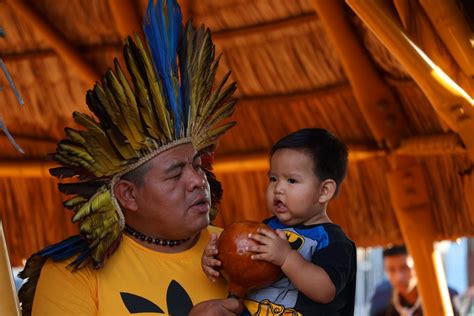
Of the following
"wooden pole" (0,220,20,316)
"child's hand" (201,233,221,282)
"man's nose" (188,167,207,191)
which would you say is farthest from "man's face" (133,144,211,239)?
"wooden pole" (0,220,20,316)

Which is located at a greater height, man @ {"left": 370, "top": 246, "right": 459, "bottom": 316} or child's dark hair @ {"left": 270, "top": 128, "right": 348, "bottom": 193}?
child's dark hair @ {"left": 270, "top": 128, "right": 348, "bottom": 193}

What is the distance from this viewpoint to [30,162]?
5.33 meters

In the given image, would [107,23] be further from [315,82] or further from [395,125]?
[395,125]

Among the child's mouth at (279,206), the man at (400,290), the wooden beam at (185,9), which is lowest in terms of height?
the man at (400,290)

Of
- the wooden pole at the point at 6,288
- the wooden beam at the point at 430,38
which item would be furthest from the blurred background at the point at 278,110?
the wooden pole at the point at 6,288

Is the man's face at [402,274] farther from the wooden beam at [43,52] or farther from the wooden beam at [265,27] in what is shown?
the wooden beam at [43,52]

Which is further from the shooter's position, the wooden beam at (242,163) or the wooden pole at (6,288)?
the wooden beam at (242,163)

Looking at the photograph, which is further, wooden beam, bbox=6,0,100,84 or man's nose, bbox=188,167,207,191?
wooden beam, bbox=6,0,100,84

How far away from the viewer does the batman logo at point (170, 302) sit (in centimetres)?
275

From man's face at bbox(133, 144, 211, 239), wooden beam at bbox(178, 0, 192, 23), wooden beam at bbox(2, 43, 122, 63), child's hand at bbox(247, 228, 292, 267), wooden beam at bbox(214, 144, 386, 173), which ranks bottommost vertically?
child's hand at bbox(247, 228, 292, 267)

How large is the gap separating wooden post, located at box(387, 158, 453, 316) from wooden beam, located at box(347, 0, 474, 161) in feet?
4.21

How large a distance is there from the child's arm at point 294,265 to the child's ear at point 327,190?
0.78 feet

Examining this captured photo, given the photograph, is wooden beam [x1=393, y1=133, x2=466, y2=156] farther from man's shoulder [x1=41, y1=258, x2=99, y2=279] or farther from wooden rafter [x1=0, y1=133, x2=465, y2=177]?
man's shoulder [x1=41, y1=258, x2=99, y2=279]

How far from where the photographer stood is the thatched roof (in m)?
4.62
